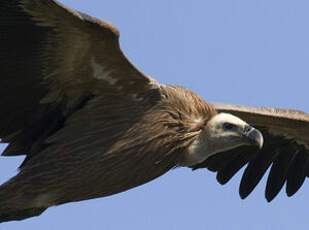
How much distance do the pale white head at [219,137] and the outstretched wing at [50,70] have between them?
2.37 feet

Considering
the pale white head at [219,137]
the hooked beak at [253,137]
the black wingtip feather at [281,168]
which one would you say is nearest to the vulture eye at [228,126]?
the pale white head at [219,137]

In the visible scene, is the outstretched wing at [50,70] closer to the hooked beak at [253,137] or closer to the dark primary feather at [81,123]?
the dark primary feather at [81,123]

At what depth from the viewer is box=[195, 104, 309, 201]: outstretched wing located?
15.1m

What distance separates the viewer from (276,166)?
15398mm

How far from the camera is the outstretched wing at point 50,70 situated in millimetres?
11602

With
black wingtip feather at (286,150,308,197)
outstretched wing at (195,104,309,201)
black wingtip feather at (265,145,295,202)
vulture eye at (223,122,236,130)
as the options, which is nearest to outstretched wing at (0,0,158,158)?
vulture eye at (223,122,236,130)

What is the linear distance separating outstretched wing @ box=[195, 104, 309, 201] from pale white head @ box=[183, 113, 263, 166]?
2144mm

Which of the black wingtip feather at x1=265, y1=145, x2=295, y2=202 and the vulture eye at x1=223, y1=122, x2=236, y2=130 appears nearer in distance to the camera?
the vulture eye at x1=223, y1=122, x2=236, y2=130

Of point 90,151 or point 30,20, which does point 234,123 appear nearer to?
point 90,151

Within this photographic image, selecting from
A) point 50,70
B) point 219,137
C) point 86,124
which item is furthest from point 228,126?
point 50,70

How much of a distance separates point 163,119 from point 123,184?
75cm

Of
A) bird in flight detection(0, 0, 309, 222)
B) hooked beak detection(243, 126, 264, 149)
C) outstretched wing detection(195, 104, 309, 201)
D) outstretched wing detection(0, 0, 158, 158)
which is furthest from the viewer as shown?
outstretched wing detection(195, 104, 309, 201)

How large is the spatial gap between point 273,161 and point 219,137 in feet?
9.63

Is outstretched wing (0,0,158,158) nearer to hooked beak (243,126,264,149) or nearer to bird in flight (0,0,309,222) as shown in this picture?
bird in flight (0,0,309,222)
